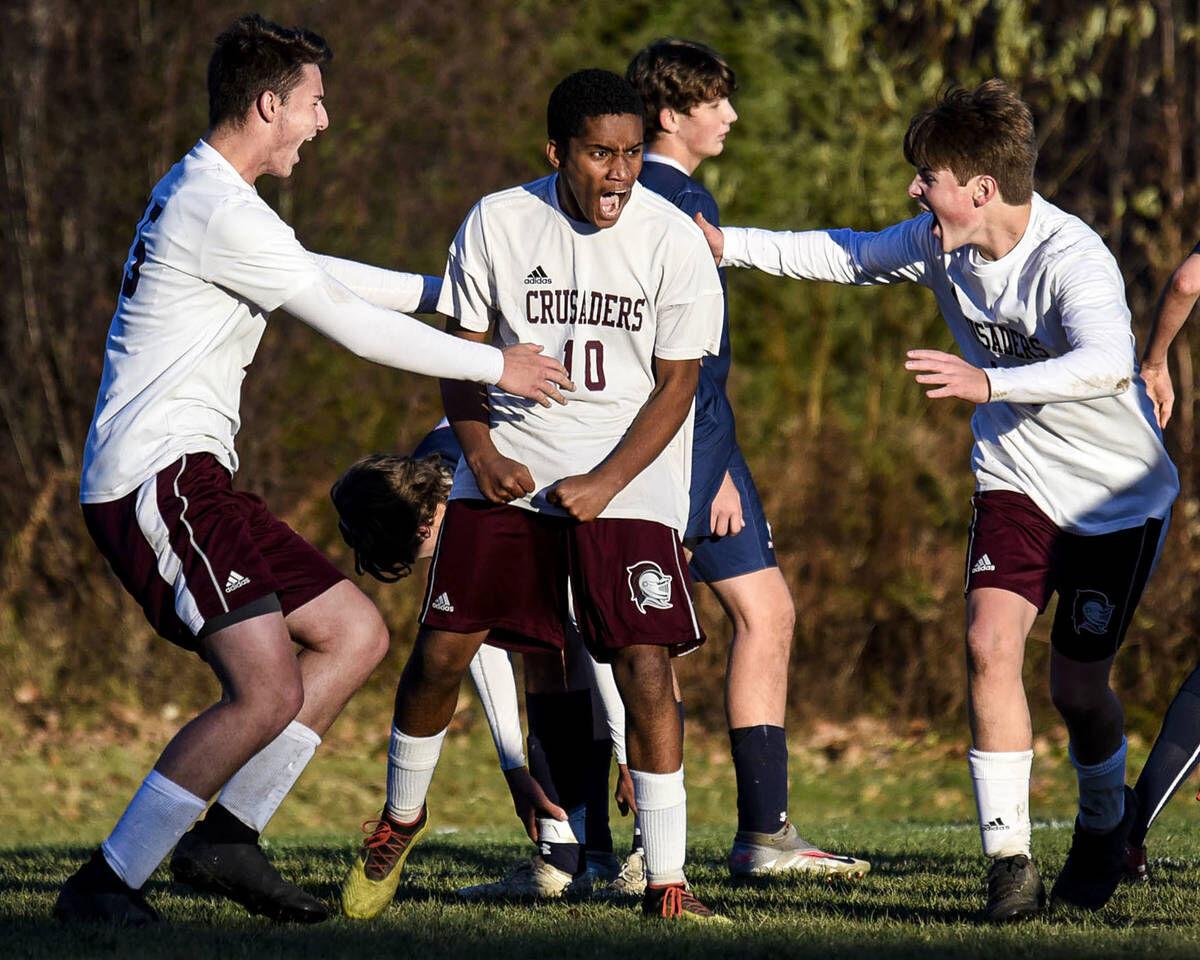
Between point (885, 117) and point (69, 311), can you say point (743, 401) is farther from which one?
point (69, 311)

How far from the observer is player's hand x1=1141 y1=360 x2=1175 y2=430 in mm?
5398

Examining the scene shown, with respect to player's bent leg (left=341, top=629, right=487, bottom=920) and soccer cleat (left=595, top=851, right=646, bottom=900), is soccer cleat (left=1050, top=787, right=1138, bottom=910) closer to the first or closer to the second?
soccer cleat (left=595, top=851, right=646, bottom=900)

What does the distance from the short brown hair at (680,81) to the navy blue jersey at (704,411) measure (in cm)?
23

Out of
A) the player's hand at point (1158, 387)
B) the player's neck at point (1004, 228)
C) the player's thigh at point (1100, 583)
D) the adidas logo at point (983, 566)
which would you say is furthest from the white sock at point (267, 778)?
the player's hand at point (1158, 387)

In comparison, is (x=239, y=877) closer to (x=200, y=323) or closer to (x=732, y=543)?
(x=200, y=323)

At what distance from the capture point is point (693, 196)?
613cm

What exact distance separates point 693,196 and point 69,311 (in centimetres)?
643

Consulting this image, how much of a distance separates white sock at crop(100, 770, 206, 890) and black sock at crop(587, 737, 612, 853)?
1611 millimetres

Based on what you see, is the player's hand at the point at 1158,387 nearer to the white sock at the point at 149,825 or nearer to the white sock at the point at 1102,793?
the white sock at the point at 1102,793

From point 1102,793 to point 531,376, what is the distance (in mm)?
2036

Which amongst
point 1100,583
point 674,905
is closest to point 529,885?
point 674,905

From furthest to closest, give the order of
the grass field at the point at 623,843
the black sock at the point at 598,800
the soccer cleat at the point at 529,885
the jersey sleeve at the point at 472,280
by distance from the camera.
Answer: the black sock at the point at 598,800 → the soccer cleat at the point at 529,885 → the jersey sleeve at the point at 472,280 → the grass field at the point at 623,843

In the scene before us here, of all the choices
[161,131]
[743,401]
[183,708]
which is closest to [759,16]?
[743,401]

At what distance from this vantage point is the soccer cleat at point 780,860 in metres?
6.02
